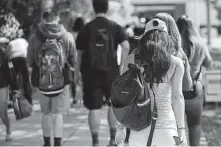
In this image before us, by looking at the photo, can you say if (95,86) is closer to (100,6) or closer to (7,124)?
(100,6)

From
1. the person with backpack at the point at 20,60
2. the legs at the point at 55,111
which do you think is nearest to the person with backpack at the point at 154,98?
the legs at the point at 55,111

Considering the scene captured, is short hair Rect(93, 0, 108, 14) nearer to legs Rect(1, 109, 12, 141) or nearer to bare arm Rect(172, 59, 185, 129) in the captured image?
legs Rect(1, 109, 12, 141)

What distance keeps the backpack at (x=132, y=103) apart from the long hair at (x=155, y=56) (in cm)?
14

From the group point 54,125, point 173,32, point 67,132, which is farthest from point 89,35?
point 173,32

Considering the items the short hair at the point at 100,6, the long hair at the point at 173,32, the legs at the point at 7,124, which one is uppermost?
the short hair at the point at 100,6

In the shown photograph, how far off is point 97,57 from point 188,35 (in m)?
1.36

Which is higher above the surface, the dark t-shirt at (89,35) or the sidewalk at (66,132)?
the dark t-shirt at (89,35)

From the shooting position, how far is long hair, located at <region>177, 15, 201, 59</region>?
5.98m

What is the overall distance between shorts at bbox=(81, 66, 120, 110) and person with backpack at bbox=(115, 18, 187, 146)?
288cm

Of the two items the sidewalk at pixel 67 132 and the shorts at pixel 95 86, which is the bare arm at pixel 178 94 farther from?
the sidewalk at pixel 67 132

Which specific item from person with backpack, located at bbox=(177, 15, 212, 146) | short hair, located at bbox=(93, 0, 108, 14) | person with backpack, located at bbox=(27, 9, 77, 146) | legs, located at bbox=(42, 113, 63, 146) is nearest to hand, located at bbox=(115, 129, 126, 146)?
person with backpack, located at bbox=(177, 15, 212, 146)

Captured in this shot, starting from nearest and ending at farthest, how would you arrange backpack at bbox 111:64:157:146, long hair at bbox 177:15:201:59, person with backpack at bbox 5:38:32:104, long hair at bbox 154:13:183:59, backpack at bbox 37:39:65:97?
backpack at bbox 111:64:157:146, long hair at bbox 154:13:183:59, long hair at bbox 177:15:201:59, backpack at bbox 37:39:65:97, person with backpack at bbox 5:38:32:104

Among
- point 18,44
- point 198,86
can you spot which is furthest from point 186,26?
point 18,44

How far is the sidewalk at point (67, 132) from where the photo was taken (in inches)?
303
